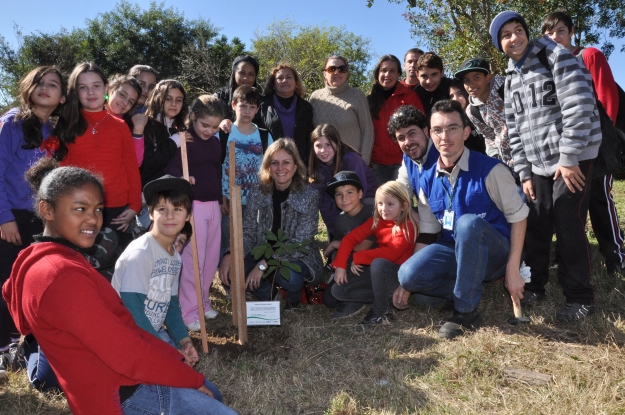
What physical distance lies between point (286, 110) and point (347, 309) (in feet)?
7.91

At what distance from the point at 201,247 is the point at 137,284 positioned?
4.97ft

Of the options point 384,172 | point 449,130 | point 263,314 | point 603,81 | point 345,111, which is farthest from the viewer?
point 384,172

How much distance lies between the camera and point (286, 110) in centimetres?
605

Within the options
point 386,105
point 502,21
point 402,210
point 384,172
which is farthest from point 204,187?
point 502,21

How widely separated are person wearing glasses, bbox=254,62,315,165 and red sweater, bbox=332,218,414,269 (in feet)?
4.79

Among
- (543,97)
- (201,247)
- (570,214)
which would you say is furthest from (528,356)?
(201,247)

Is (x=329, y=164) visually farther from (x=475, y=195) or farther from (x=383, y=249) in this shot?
(x=475, y=195)

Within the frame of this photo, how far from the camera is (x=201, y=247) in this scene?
4.85 meters

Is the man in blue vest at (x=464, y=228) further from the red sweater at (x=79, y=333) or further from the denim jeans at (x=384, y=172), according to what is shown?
the red sweater at (x=79, y=333)

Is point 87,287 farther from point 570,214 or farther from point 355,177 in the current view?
point 570,214

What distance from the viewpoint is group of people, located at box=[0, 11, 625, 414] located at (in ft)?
8.14

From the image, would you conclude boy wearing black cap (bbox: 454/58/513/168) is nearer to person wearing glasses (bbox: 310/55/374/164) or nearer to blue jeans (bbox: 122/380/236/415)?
person wearing glasses (bbox: 310/55/374/164)

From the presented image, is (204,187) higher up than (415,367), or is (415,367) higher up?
(204,187)

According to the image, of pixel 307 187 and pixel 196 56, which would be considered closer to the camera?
pixel 307 187
